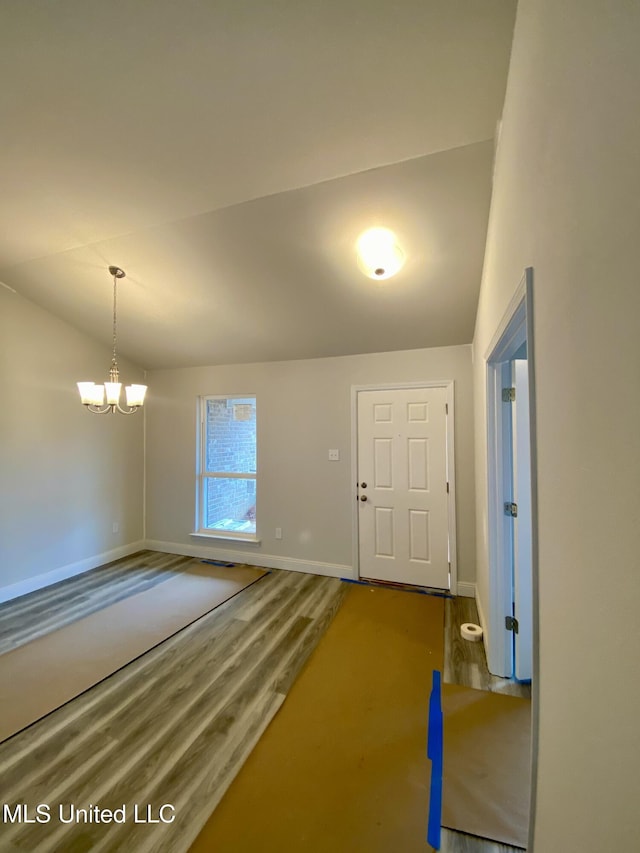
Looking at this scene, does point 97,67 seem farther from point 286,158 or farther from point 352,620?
point 352,620

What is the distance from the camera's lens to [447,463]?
3.19 metres

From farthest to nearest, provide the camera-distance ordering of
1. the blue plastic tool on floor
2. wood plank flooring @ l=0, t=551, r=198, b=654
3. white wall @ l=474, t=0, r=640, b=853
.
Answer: wood plank flooring @ l=0, t=551, r=198, b=654 → the blue plastic tool on floor → white wall @ l=474, t=0, r=640, b=853

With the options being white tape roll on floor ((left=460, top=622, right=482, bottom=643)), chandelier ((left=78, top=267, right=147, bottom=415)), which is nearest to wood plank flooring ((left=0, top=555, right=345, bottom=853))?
white tape roll on floor ((left=460, top=622, right=482, bottom=643))

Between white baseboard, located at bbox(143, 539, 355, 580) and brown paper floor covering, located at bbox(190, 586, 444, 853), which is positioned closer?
brown paper floor covering, located at bbox(190, 586, 444, 853)

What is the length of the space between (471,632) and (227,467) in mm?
2948

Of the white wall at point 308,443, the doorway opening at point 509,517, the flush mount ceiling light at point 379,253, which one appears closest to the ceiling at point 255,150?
the flush mount ceiling light at point 379,253

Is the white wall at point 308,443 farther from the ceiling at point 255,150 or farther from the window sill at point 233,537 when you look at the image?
the ceiling at point 255,150

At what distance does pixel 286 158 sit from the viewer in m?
1.67

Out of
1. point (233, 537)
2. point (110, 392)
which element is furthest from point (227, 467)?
point (110, 392)

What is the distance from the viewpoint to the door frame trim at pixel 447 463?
10.3ft

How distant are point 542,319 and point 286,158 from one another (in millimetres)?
1460

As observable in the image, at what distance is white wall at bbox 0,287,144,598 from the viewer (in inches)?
125

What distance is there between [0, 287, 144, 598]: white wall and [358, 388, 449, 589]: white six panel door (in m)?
2.89

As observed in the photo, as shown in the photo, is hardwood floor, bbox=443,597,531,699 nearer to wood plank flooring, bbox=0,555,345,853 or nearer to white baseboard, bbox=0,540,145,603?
wood plank flooring, bbox=0,555,345,853
